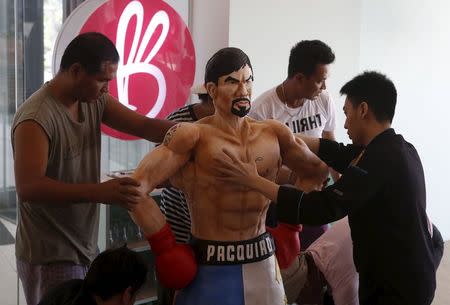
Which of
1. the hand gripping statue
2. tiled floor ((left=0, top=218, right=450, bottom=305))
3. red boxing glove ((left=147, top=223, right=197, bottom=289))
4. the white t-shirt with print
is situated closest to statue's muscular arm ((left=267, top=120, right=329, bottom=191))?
the hand gripping statue

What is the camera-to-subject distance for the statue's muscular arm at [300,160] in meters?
1.54

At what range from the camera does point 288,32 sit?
3.11 m

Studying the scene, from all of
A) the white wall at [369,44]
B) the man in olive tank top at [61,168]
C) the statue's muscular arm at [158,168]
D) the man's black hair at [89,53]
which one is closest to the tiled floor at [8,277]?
the man in olive tank top at [61,168]

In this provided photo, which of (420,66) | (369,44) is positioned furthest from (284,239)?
(420,66)

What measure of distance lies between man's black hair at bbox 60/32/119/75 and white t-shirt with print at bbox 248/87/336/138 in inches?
32.0

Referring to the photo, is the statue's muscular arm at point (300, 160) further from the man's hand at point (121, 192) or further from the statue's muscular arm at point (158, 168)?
the man's hand at point (121, 192)

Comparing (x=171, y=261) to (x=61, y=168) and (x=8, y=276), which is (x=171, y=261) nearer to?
(x=61, y=168)

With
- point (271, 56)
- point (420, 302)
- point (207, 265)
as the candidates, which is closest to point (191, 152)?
point (207, 265)

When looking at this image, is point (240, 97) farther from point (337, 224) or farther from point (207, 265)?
point (337, 224)

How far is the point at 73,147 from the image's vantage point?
5.17ft

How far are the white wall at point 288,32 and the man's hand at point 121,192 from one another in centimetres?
168

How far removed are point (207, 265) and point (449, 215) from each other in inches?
136

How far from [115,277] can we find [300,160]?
61cm

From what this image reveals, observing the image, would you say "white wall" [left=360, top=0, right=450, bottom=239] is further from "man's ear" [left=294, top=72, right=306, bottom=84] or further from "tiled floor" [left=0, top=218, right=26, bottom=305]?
"tiled floor" [left=0, top=218, right=26, bottom=305]
